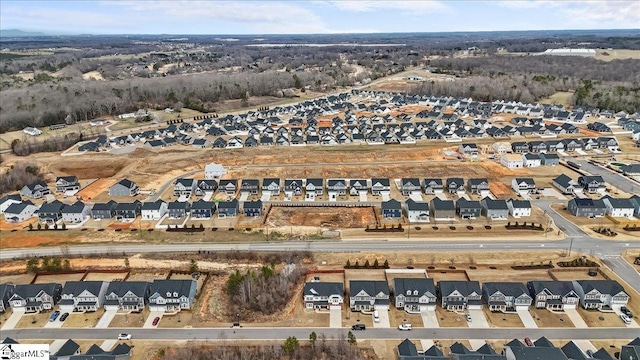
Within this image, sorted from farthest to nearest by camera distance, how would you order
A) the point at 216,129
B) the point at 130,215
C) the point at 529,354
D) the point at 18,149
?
the point at 216,129
the point at 18,149
the point at 130,215
the point at 529,354

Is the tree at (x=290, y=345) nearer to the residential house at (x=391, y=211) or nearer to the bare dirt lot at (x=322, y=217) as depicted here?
the bare dirt lot at (x=322, y=217)

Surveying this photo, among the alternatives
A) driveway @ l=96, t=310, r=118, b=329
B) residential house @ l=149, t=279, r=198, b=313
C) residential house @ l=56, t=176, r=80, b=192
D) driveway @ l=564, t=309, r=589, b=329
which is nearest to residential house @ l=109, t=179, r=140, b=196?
residential house @ l=56, t=176, r=80, b=192

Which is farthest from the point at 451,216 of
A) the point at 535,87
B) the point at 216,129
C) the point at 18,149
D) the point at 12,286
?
the point at 535,87

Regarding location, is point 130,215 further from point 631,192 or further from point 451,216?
point 631,192

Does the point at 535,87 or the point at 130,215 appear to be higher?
the point at 535,87

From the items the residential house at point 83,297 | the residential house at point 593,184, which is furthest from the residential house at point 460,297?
the residential house at point 593,184

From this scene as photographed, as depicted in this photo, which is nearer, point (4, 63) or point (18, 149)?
point (18, 149)

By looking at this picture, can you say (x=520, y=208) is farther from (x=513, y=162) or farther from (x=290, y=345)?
(x=290, y=345)
